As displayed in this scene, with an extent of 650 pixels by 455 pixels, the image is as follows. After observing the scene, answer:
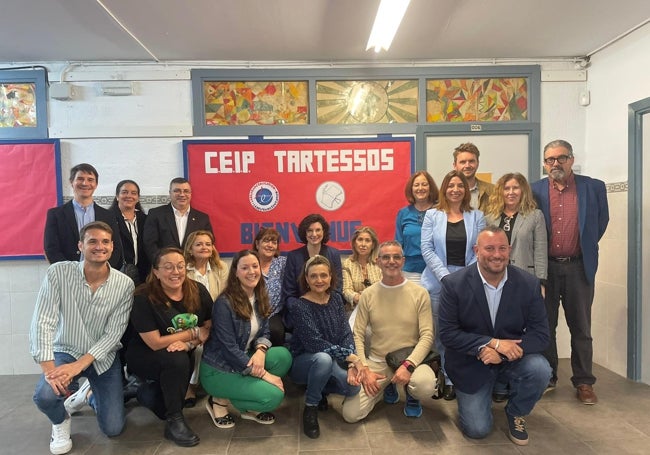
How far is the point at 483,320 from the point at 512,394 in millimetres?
512

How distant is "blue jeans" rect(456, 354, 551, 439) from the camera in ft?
7.86

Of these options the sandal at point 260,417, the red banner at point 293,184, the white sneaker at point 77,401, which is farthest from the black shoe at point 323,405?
the white sneaker at point 77,401

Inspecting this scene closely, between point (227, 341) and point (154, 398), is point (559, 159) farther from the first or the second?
point (154, 398)

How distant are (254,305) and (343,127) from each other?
6.60 ft

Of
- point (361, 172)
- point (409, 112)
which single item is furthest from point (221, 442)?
point (409, 112)

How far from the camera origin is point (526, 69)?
12.9 ft

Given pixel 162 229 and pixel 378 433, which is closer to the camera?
pixel 378 433

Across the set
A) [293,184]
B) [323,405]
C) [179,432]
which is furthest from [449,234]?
[179,432]

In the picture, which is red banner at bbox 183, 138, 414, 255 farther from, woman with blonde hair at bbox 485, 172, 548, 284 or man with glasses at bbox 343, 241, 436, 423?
man with glasses at bbox 343, 241, 436, 423

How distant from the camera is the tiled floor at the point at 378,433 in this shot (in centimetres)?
237

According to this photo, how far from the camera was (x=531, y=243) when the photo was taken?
9.53 ft

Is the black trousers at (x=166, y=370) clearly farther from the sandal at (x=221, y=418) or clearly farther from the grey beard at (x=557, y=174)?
the grey beard at (x=557, y=174)

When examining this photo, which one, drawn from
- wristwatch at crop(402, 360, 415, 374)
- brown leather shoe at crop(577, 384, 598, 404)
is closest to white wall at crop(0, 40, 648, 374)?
brown leather shoe at crop(577, 384, 598, 404)

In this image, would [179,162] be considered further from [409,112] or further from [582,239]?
[582,239]
